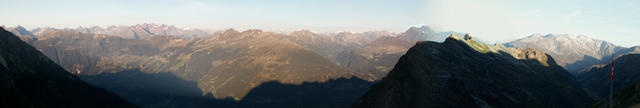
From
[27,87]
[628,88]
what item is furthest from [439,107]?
[27,87]

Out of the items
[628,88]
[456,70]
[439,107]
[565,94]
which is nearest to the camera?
[628,88]

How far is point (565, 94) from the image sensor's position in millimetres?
155000

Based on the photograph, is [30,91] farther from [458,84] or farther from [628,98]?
[628,98]

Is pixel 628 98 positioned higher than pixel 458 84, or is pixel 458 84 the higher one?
pixel 628 98

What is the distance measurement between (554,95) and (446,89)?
98443 mm

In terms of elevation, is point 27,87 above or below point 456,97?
below

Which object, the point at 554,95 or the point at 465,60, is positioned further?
the point at 554,95

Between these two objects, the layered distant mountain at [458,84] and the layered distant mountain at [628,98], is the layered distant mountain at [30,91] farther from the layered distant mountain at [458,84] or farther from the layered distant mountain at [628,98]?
the layered distant mountain at [628,98]

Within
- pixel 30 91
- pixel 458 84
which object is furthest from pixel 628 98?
pixel 30 91

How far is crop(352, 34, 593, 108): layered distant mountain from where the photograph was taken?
288 ft

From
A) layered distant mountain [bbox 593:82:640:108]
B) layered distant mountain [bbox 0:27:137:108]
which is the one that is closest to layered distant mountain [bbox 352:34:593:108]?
layered distant mountain [bbox 593:82:640:108]

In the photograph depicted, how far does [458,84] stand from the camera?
98.1 meters

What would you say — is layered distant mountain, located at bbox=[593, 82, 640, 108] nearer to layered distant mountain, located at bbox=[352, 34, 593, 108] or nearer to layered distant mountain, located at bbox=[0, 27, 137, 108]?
layered distant mountain, located at bbox=[352, 34, 593, 108]

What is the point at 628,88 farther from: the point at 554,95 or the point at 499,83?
the point at 554,95
